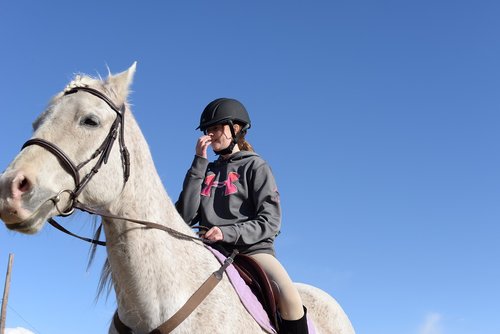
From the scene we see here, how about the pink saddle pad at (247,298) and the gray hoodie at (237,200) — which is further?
the gray hoodie at (237,200)

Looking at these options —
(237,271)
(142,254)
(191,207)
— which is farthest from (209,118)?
(142,254)

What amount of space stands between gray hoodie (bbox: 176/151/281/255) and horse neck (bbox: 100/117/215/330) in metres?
0.75

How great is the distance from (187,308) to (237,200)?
1.26 metres

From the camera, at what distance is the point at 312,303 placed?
596cm

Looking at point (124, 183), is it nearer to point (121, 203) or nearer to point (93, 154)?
point (121, 203)

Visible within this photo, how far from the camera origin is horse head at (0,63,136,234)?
3076mm

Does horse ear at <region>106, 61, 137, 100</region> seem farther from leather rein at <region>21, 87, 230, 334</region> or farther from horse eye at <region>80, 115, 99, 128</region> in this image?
horse eye at <region>80, 115, 99, 128</region>

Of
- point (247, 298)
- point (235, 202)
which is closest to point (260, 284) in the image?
point (247, 298)

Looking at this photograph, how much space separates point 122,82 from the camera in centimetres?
396

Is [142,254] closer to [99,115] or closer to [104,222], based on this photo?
[104,222]

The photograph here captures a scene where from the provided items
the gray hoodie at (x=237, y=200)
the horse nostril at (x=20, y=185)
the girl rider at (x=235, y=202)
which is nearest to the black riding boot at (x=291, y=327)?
the girl rider at (x=235, y=202)

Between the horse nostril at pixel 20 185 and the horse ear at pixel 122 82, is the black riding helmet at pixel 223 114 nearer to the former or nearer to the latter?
the horse ear at pixel 122 82

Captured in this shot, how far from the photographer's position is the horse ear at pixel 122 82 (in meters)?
3.91

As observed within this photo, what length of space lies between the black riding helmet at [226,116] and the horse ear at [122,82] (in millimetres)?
1167
